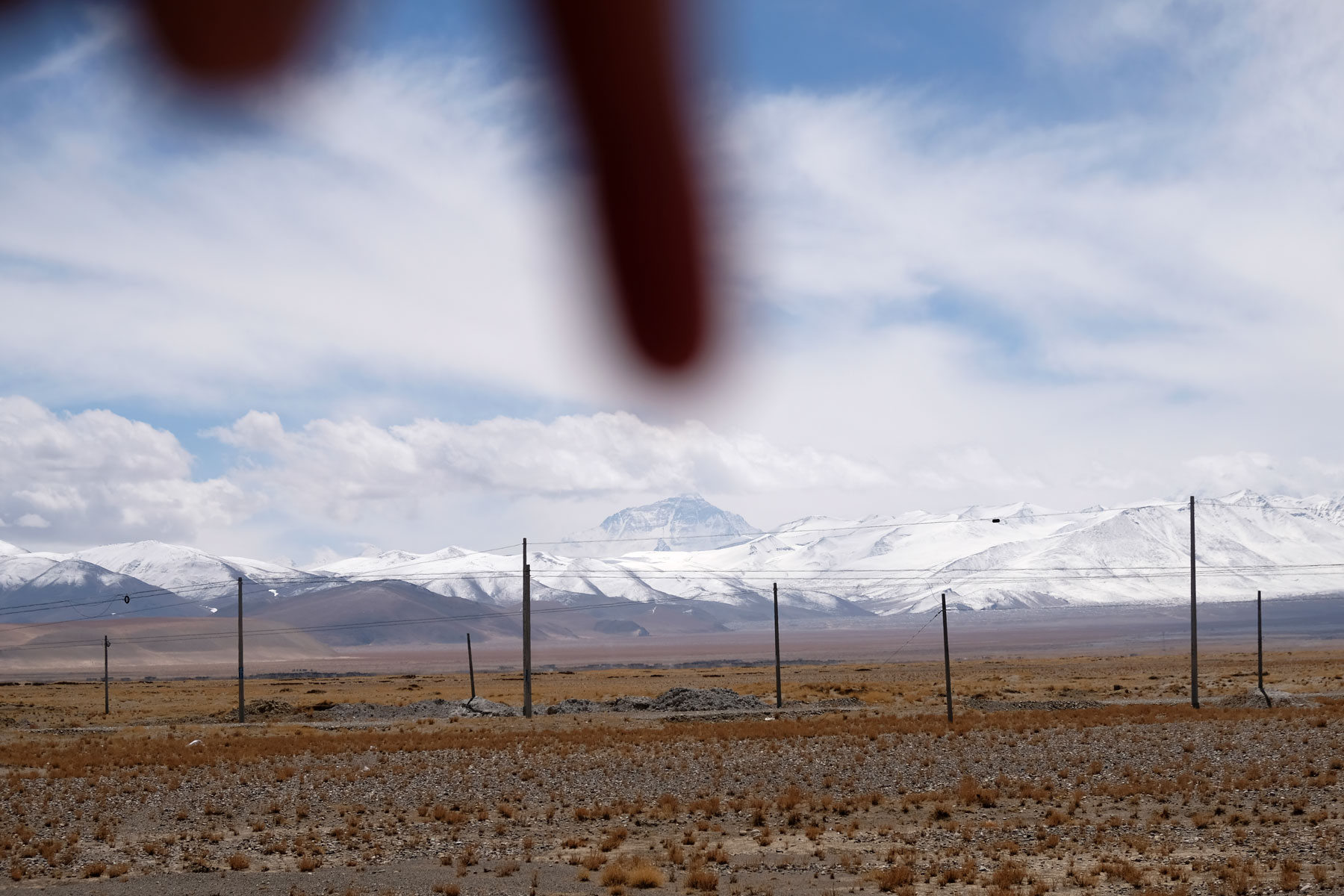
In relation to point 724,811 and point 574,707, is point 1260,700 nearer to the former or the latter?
point 574,707

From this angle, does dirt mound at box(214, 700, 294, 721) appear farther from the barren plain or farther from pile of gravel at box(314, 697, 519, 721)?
the barren plain

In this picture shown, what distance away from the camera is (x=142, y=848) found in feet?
76.4

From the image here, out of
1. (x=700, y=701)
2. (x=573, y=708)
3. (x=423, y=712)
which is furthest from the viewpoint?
(x=423, y=712)

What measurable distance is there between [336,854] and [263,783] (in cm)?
977

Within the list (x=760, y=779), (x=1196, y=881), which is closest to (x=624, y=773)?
(x=760, y=779)

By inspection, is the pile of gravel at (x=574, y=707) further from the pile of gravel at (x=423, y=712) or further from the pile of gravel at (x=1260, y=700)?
the pile of gravel at (x=1260, y=700)

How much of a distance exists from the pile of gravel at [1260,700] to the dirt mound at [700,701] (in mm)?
23138

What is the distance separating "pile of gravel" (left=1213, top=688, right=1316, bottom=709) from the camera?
169ft

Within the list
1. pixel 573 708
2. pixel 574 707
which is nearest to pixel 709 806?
pixel 573 708

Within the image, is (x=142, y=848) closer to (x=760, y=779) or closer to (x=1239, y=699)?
(x=760, y=779)

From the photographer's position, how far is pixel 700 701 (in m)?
61.9

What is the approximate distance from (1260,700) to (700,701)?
90.5ft

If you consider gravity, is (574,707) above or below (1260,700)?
below

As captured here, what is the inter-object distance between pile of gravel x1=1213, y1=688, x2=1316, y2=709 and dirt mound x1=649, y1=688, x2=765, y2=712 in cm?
2314
